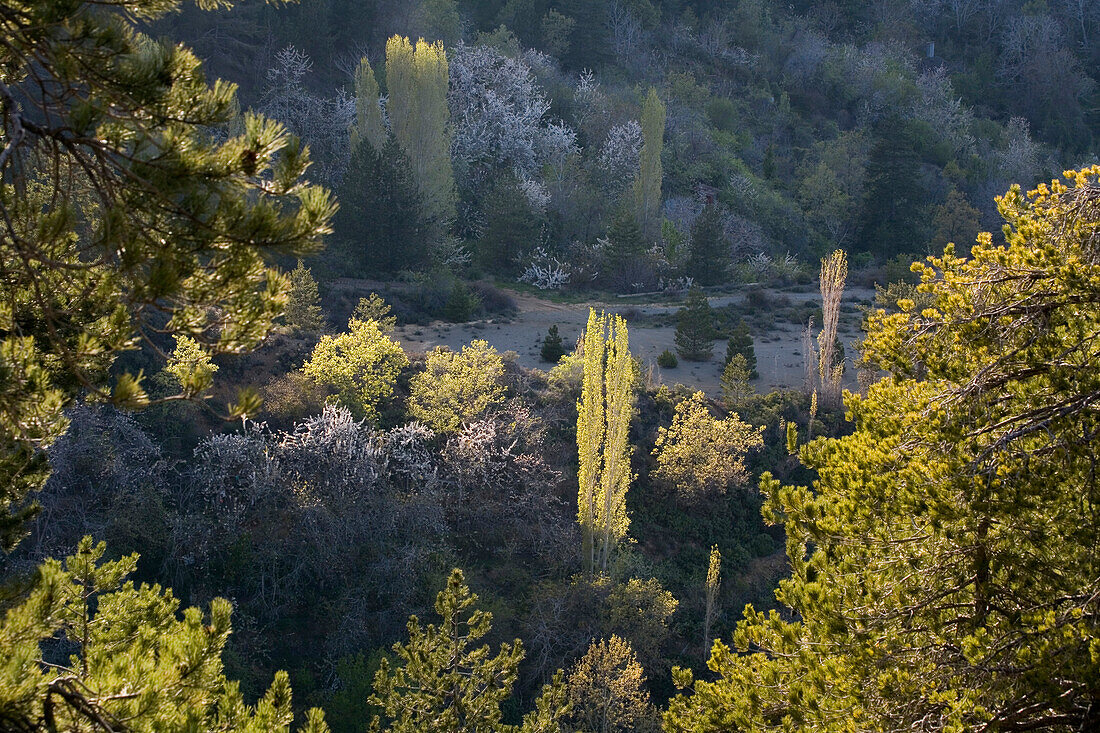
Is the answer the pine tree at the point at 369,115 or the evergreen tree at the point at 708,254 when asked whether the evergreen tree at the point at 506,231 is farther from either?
the evergreen tree at the point at 708,254

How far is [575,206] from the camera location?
118ft

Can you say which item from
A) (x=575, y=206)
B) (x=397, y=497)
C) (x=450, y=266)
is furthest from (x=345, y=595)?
(x=575, y=206)

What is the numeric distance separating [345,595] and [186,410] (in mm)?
5347

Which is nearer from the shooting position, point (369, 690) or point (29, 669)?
point (29, 669)

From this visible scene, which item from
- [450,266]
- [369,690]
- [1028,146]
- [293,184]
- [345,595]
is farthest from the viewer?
[1028,146]

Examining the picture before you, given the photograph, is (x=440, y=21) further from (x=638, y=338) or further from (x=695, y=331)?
(x=695, y=331)

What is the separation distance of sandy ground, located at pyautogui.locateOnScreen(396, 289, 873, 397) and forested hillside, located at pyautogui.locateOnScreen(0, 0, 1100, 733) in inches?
11.4

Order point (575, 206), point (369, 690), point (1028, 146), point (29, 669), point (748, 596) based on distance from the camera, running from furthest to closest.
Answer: point (1028, 146), point (575, 206), point (748, 596), point (369, 690), point (29, 669)

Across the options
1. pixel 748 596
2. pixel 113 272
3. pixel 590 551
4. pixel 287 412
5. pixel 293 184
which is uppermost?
pixel 293 184

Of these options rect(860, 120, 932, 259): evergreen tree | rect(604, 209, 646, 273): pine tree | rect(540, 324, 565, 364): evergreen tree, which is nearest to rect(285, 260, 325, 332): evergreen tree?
rect(540, 324, 565, 364): evergreen tree

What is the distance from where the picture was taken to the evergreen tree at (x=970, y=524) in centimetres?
408

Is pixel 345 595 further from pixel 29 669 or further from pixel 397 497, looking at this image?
pixel 29 669

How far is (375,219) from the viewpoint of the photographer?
2753 centimetres

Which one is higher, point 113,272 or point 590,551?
point 113,272
